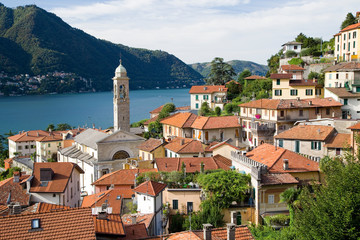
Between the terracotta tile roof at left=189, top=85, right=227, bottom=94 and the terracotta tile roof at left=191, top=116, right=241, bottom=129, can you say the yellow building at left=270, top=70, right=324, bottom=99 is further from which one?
the terracotta tile roof at left=189, top=85, right=227, bottom=94

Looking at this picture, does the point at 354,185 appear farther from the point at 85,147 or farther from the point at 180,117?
the point at 85,147

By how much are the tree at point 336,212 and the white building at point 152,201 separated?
8136 mm

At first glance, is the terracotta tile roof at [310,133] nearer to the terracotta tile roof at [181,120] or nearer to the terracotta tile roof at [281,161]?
the terracotta tile roof at [281,161]

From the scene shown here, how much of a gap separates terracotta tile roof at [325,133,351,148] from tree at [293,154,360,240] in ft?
40.3

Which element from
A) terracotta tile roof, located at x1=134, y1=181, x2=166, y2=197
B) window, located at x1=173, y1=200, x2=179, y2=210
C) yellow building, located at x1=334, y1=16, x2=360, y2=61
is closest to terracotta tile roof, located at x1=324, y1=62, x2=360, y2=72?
yellow building, located at x1=334, y1=16, x2=360, y2=61

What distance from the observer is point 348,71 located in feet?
144

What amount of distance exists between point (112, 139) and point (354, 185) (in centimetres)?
3121

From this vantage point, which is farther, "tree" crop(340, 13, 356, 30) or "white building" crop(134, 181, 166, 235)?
"tree" crop(340, 13, 356, 30)

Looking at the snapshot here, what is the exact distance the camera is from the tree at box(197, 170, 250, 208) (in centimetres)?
2409

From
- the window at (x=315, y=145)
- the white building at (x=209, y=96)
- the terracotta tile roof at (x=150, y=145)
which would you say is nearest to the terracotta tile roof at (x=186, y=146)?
the terracotta tile roof at (x=150, y=145)

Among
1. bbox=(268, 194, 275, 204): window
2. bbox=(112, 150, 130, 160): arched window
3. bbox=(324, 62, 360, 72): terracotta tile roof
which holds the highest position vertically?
bbox=(324, 62, 360, 72): terracotta tile roof

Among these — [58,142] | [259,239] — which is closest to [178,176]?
[259,239]

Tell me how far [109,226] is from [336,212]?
358 inches

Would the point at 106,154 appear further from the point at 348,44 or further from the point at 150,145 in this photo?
the point at 348,44
